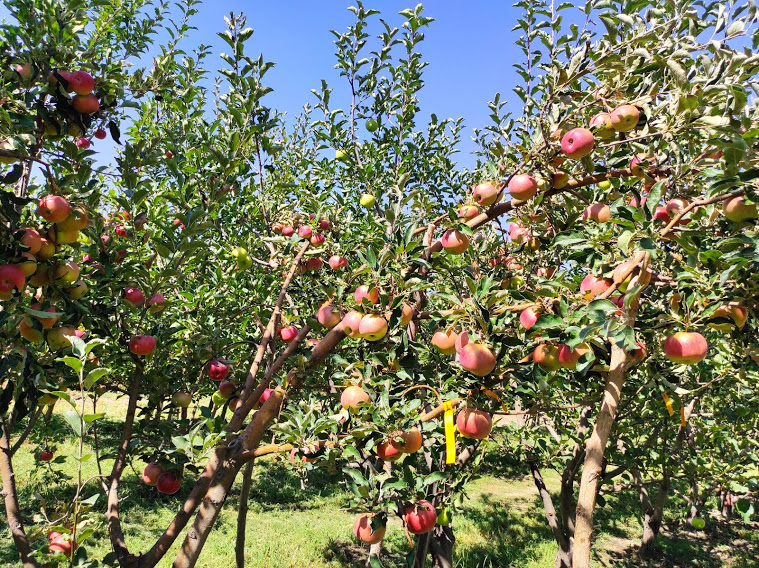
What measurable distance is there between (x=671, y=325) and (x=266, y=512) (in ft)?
22.9

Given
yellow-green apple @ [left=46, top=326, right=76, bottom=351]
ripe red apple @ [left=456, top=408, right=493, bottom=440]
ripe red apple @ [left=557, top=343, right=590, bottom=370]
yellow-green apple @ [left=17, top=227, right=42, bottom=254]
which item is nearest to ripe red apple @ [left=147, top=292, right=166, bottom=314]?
yellow-green apple @ [left=46, top=326, right=76, bottom=351]

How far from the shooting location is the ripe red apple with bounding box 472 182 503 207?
2035 millimetres

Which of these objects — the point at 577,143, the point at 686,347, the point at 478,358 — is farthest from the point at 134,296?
the point at 686,347

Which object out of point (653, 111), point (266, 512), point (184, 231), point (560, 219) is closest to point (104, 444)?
point (266, 512)

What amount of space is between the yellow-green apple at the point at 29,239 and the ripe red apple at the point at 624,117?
231 cm

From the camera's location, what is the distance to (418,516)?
205cm

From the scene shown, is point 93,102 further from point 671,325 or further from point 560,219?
point 671,325

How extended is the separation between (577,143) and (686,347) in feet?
2.77

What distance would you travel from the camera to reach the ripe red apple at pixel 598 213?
1935 millimetres

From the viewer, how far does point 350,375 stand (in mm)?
2178

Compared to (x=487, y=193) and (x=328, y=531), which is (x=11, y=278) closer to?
(x=487, y=193)

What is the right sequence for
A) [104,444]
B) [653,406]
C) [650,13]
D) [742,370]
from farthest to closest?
[104,444], [653,406], [742,370], [650,13]

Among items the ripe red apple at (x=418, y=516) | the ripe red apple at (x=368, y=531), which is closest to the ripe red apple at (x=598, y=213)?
the ripe red apple at (x=418, y=516)

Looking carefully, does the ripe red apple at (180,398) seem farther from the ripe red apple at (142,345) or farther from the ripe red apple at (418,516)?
the ripe red apple at (418,516)
